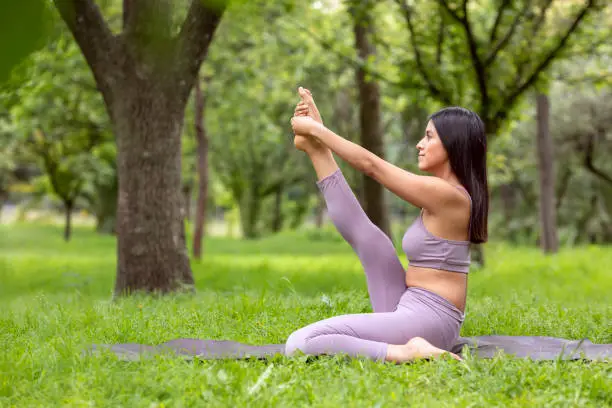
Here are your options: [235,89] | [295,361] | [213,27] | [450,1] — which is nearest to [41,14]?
[295,361]

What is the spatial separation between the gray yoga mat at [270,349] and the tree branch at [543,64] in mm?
6217

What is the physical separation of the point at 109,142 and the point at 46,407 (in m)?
18.7

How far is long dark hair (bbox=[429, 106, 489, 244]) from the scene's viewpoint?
12.8ft

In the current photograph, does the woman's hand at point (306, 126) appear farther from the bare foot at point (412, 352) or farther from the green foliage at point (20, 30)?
the green foliage at point (20, 30)

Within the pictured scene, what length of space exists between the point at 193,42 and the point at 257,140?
59.9ft

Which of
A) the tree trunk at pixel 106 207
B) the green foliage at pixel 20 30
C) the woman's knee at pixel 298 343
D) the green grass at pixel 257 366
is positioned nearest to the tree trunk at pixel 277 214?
the tree trunk at pixel 106 207

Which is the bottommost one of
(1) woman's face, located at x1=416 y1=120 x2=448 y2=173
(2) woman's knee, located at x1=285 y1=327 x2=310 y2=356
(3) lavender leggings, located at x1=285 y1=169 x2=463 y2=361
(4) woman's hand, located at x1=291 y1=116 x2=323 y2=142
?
(2) woman's knee, located at x1=285 y1=327 x2=310 y2=356

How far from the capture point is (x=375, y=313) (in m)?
3.88

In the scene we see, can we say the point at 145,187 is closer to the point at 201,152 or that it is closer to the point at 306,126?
the point at 306,126

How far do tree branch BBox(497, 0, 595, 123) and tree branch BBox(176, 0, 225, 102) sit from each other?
16.9 ft

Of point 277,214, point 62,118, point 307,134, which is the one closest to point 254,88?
point 62,118

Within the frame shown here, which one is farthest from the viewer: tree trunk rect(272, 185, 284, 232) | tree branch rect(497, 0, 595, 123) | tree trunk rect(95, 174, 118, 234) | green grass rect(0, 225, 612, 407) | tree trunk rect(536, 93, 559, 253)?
tree trunk rect(272, 185, 284, 232)

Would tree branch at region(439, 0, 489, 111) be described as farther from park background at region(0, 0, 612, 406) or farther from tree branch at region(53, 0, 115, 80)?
tree branch at region(53, 0, 115, 80)

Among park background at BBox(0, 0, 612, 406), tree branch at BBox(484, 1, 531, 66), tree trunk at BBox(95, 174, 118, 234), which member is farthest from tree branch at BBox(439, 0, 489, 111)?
tree trunk at BBox(95, 174, 118, 234)
